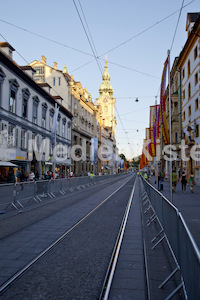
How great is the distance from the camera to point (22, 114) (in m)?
31.3

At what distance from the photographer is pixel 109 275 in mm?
4727

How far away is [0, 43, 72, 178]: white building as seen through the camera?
27.0m

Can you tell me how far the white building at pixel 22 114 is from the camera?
27.0 metres

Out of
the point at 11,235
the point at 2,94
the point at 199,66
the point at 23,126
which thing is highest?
the point at 199,66

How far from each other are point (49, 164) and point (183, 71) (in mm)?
21463

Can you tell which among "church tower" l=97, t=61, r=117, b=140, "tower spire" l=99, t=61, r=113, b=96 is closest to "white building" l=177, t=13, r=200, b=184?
"church tower" l=97, t=61, r=117, b=140

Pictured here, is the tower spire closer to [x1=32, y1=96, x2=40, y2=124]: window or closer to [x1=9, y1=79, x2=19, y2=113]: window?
[x1=32, y1=96, x2=40, y2=124]: window

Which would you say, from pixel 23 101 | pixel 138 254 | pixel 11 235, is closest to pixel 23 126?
pixel 23 101

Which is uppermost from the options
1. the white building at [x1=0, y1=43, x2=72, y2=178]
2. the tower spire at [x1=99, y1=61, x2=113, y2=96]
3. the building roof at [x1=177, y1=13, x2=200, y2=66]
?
the tower spire at [x1=99, y1=61, x2=113, y2=96]

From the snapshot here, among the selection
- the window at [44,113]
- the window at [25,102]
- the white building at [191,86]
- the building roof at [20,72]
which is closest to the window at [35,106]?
the building roof at [20,72]

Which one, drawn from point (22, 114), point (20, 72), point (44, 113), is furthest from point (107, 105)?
point (20, 72)

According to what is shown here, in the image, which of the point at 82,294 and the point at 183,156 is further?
the point at 183,156

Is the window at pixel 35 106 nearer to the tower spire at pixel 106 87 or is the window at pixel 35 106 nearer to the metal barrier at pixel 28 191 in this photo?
the metal barrier at pixel 28 191

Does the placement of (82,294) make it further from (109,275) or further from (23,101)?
(23,101)
